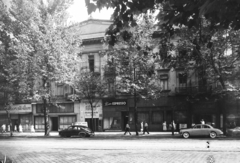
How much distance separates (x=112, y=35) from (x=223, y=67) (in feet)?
69.8

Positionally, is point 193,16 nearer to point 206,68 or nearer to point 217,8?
point 217,8

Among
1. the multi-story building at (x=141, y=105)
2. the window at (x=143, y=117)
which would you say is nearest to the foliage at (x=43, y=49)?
the multi-story building at (x=141, y=105)

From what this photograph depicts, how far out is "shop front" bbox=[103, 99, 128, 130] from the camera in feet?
118

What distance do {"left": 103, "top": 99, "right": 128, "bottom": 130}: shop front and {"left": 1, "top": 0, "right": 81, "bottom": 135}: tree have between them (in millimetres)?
9810

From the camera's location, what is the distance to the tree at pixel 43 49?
82.0 feet

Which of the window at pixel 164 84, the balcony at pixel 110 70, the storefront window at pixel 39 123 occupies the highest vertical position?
the balcony at pixel 110 70

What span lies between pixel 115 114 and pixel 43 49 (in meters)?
14.6

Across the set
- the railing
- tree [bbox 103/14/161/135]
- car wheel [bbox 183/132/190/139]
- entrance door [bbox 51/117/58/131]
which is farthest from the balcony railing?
entrance door [bbox 51/117/58/131]

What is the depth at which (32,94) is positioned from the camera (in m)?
28.2

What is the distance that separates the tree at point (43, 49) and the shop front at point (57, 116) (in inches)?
375

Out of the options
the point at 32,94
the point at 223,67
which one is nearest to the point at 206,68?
the point at 223,67

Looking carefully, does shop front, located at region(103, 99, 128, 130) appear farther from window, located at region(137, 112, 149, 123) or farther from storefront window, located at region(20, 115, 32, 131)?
storefront window, located at region(20, 115, 32, 131)

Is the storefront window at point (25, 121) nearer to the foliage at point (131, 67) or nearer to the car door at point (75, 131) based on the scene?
the car door at point (75, 131)

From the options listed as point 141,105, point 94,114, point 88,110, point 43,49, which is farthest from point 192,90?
point 43,49
